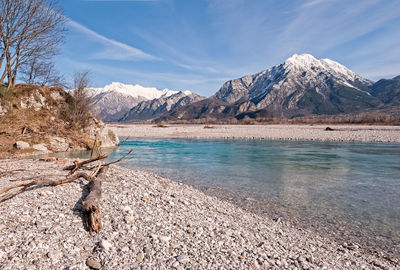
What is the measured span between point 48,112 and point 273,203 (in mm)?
28326

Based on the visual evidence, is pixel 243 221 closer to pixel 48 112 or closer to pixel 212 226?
pixel 212 226

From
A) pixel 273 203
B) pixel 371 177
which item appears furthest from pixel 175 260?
pixel 371 177

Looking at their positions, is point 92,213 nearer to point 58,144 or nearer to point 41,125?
point 58,144

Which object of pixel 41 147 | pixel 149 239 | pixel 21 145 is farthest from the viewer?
pixel 41 147

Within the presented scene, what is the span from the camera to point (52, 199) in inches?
264

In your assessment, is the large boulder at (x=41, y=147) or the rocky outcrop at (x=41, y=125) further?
the large boulder at (x=41, y=147)

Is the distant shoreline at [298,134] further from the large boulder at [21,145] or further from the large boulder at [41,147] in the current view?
the large boulder at [21,145]

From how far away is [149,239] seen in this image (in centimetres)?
524

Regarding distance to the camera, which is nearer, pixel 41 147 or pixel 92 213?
pixel 92 213

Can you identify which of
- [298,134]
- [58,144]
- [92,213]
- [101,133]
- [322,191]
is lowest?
[322,191]

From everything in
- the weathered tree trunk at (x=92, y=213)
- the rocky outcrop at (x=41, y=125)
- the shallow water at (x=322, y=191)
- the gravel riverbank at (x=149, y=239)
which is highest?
the rocky outcrop at (x=41, y=125)

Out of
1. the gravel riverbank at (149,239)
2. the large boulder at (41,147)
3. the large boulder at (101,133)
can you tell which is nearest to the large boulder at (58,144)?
the large boulder at (41,147)

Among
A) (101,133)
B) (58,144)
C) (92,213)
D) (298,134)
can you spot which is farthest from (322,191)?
(298,134)

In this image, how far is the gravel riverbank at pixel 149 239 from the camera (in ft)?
14.6
